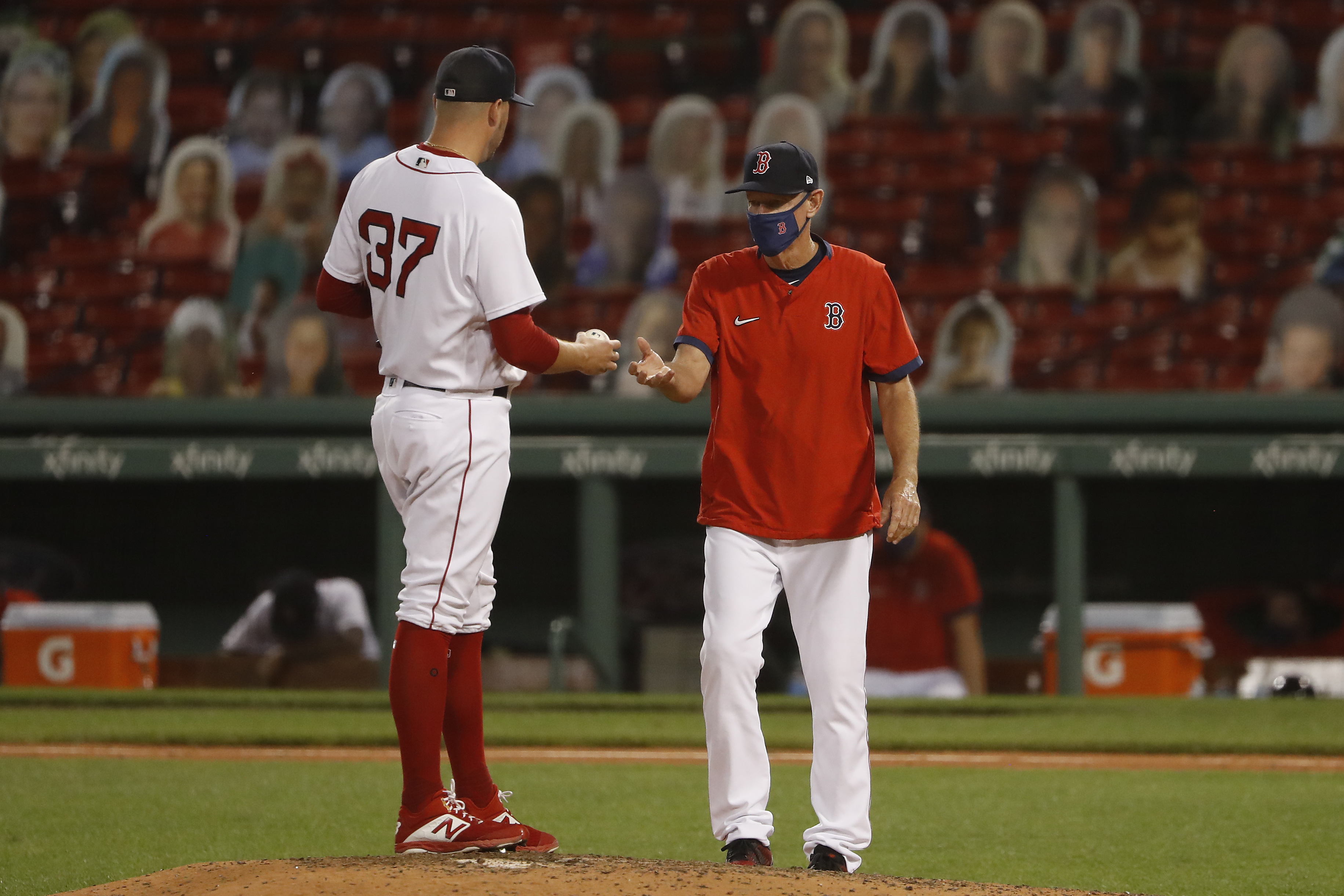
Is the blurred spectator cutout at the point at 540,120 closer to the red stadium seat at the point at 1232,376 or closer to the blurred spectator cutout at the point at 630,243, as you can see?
the blurred spectator cutout at the point at 630,243

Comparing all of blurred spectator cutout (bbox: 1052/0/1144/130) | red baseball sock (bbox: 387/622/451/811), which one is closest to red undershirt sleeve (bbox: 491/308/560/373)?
red baseball sock (bbox: 387/622/451/811)

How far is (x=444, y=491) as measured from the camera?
3.47 metres

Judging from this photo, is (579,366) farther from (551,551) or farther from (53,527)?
(53,527)

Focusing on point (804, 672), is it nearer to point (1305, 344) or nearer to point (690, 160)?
point (1305, 344)

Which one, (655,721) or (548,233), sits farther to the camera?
(548,233)

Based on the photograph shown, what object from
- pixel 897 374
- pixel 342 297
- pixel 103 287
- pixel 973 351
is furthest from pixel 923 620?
pixel 103 287

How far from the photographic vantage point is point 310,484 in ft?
32.9

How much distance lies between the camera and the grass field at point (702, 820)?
4.20m

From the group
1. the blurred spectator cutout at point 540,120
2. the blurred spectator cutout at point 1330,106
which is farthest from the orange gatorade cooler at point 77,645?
the blurred spectator cutout at point 1330,106

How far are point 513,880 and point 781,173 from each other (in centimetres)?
164

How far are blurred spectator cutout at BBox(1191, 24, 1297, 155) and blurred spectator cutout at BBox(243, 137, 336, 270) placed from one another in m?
6.03

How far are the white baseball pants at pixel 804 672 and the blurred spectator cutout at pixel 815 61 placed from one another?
347 inches

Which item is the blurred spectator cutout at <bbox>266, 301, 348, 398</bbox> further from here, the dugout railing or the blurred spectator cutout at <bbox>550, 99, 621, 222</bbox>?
the blurred spectator cutout at <bbox>550, 99, 621, 222</bbox>

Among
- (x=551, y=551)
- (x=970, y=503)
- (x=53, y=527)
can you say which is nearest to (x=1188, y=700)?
(x=970, y=503)
